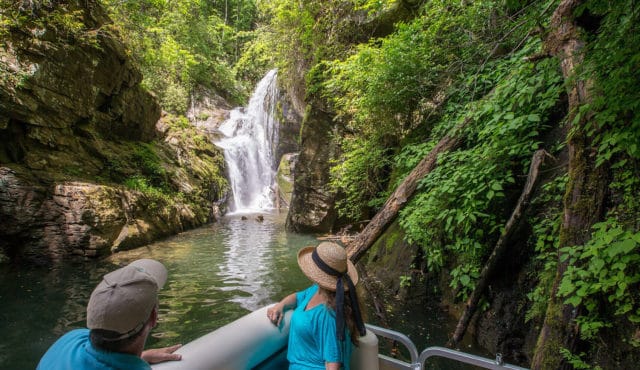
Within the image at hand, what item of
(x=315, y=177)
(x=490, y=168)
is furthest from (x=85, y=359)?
(x=315, y=177)

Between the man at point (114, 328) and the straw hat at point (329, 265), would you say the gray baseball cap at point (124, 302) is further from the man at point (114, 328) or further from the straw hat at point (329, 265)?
the straw hat at point (329, 265)

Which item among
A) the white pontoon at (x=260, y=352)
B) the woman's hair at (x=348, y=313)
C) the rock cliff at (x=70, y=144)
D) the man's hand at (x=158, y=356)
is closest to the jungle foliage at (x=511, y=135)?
the white pontoon at (x=260, y=352)

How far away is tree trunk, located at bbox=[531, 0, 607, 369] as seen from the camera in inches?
98.3

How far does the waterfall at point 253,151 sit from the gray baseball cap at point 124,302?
1847 cm

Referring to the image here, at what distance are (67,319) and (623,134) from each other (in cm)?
697

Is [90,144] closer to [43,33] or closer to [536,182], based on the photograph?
[43,33]

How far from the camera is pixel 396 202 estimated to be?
4754mm

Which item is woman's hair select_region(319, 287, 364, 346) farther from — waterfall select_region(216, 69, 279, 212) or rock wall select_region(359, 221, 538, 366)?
waterfall select_region(216, 69, 279, 212)

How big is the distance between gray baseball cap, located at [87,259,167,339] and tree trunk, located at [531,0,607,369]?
9.45 feet

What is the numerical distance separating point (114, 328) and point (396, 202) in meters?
3.99

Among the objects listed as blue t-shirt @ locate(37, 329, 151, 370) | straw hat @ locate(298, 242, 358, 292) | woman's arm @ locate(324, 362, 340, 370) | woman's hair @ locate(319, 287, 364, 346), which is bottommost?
woman's arm @ locate(324, 362, 340, 370)

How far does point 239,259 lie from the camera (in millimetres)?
8648

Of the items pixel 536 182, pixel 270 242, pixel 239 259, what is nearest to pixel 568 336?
pixel 536 182

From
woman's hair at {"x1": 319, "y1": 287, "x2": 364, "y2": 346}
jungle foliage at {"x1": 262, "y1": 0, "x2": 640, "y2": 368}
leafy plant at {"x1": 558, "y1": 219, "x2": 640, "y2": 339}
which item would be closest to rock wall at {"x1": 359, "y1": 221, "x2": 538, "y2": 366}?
jungle foliage at {"x1": 262, "y1": 0, "x2": 640, "y2": 368}
